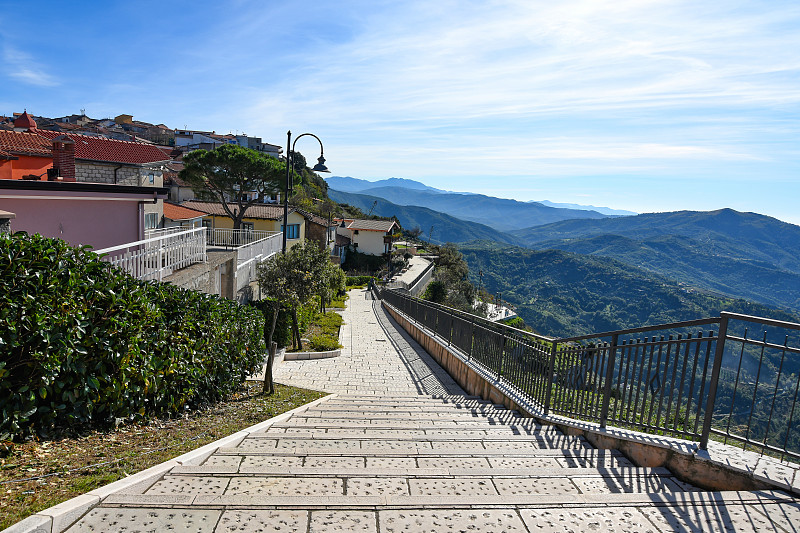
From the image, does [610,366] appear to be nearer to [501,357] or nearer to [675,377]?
[675,377]

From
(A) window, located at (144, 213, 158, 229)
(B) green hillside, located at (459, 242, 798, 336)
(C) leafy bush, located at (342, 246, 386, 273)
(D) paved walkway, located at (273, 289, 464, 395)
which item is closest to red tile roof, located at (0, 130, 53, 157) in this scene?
(A) window, located at (144, 213, 158, 229)

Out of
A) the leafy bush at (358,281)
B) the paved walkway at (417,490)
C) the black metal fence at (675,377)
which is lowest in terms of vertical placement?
the leafy bush at (358,281)

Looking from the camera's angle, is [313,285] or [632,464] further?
[313,285]

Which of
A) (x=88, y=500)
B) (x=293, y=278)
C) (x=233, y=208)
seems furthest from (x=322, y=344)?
(x=233, y=208)

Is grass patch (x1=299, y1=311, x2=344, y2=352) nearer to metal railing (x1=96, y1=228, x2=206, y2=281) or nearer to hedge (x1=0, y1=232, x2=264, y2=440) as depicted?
metal railing (x1=96, y1=228, x2=206, y2=281)

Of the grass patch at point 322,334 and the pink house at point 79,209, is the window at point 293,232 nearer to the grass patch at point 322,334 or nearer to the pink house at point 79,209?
the grass patch at point 322,334

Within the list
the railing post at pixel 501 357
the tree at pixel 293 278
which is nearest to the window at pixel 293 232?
the tree at pixel 293 278

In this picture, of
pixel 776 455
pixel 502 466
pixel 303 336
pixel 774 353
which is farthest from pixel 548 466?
pixel 303 336

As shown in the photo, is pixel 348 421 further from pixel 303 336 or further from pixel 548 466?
pixel 303 336

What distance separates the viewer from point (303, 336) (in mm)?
16891

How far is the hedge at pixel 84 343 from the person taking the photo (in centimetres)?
400

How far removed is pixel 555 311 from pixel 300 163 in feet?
209

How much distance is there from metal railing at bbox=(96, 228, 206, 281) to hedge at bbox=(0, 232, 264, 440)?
1824 millimetres

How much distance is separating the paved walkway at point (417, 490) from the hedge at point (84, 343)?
1.30 metres
